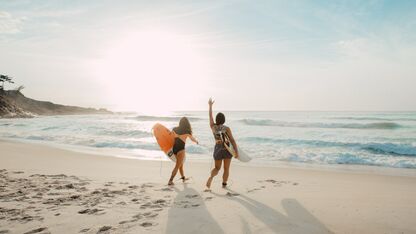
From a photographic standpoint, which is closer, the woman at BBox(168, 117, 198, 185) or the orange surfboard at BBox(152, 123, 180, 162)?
the woman at BBox(168, 117, 198, 185)

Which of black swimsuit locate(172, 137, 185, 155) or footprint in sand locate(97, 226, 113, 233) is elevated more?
black swimsuit locate(172, 137, 185, 155)

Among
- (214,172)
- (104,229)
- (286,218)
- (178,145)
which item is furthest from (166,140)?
A: (286,218)

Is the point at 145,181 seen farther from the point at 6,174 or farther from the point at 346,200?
the point at 346,200

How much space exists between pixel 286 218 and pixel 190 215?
4.99ft

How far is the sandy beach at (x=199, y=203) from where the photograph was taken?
4.62m

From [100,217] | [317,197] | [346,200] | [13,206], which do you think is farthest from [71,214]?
[346,200]

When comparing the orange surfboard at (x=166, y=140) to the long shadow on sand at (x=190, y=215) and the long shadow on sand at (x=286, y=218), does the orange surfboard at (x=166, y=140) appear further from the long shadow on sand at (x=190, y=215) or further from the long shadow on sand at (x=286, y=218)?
the long shadow on sand at (x=286, y=218)

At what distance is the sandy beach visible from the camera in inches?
182

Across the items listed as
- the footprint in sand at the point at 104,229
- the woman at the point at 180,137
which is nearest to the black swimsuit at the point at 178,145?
the woman at the point at 180,137

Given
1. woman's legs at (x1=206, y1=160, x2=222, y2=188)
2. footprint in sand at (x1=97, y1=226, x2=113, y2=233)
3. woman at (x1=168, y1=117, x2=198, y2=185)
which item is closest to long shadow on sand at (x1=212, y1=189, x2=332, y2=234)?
woman's legs at (x1=206, y1=160, x2=222, y2=188)

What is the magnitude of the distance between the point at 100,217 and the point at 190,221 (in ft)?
4.63

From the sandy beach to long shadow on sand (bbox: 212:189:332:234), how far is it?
1cm

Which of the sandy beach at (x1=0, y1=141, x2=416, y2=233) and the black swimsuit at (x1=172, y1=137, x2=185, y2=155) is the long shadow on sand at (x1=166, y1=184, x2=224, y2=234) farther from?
the black swimsuit at (x1=172, y1=137, x2=185, y2=155)

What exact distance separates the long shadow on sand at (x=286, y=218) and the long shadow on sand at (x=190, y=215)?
0.51 metres
